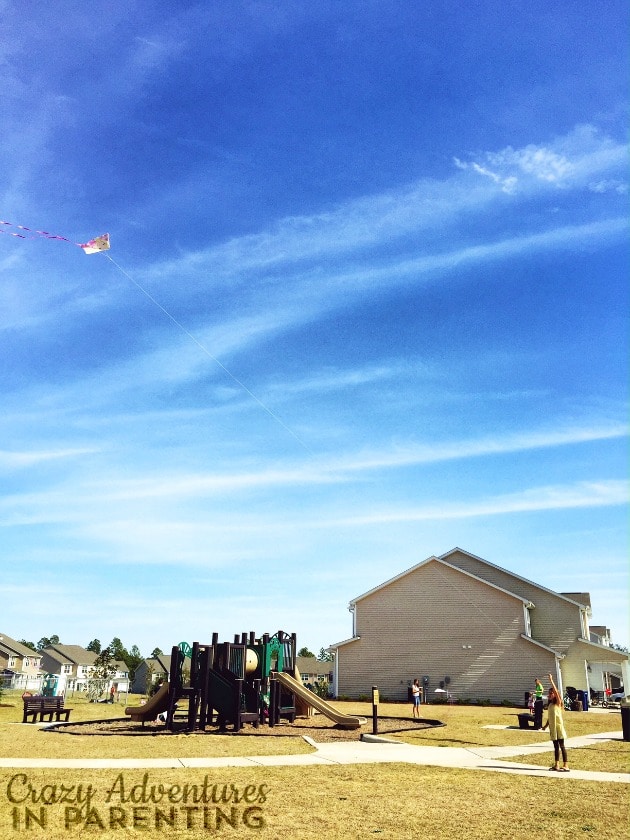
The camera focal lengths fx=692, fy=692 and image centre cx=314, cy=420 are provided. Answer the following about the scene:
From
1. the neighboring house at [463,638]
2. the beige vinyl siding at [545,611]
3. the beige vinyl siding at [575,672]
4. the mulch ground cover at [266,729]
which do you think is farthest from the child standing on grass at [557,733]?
the beige vinyl siding at [545,611]

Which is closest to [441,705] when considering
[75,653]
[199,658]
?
[199,658]

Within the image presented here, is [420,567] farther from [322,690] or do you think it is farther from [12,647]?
[12,647]

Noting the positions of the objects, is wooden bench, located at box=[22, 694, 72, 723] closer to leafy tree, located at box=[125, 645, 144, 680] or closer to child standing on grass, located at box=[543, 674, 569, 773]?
child standing on grass, located at box=[543, 674, 569, 773]

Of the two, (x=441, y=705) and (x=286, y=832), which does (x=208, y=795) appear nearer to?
(x=286, y=832)

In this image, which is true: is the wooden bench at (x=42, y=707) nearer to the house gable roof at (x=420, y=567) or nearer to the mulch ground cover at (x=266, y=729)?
the mulch ground cover at (x=266, y=729)

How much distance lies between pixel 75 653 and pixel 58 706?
90.3m

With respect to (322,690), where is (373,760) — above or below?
above

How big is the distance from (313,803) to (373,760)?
194 inches

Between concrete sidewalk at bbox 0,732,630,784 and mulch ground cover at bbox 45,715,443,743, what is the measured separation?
2.40 m

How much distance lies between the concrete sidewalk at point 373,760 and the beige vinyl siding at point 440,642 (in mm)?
21169

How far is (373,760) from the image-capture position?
14070mm

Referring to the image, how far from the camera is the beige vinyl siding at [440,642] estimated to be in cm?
3797

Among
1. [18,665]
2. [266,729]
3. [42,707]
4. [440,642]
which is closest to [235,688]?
[266,729]

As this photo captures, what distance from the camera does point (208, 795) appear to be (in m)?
9.95
